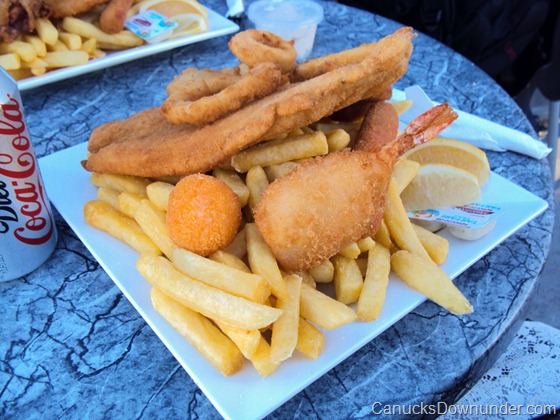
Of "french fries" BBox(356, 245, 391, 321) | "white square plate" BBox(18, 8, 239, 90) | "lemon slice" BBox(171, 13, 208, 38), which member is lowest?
"white square plate" BBox(18, 8, 239, 90)

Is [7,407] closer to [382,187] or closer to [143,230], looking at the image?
A: [143,230]

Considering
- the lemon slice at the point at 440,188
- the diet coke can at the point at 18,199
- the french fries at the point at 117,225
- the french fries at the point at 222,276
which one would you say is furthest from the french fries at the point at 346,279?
the diet coke can at the point at 18,199

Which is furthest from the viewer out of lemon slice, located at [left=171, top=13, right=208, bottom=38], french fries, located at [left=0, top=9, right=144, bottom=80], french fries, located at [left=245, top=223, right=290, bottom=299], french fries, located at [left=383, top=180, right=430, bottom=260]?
lemon slice, located at [left=171, top=13, right=208, bottom=38]

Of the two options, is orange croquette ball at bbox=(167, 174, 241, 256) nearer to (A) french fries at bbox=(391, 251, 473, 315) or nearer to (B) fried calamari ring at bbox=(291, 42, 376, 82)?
(A) french fries at bbox=(391, 251, 473, 315)

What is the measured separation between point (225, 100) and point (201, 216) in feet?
1.33

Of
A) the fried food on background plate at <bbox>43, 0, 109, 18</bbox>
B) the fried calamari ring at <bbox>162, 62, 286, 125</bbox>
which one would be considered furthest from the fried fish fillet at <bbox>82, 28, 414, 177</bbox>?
the fried food on background plate at <bbox>43, 0, 109, 18</bbox>

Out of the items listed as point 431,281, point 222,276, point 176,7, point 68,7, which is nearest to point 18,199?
point 222,276

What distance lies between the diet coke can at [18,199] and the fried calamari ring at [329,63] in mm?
842

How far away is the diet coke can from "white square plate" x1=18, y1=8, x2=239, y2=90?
1.03 metres

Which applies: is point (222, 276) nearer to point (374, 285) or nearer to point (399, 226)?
point (374, 285)

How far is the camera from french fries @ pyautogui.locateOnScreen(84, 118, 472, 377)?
1159 mm

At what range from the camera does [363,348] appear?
132 cm

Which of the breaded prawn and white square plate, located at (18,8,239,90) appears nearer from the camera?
the breaded prawn

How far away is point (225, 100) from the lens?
1539mm
